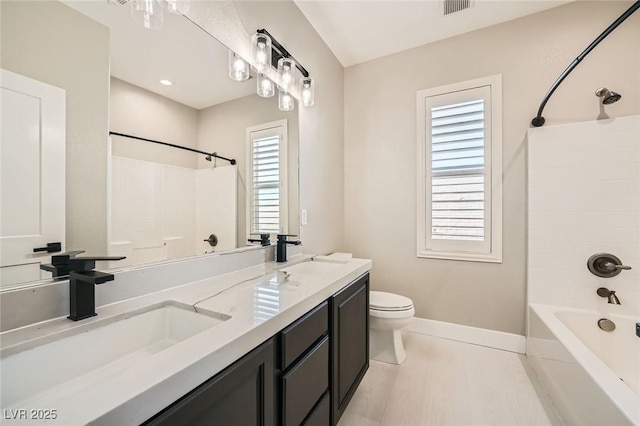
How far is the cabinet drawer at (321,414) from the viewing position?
104 cm

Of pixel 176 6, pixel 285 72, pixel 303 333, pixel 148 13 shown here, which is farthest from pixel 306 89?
pixel 303 333

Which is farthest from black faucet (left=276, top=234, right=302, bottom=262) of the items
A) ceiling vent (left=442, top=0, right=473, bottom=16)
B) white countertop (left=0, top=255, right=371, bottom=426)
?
ceiling vent (left=442, top=0, right=473, bottom=16)

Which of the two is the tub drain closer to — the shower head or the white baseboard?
the white baseboard

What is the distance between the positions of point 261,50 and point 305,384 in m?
1.73

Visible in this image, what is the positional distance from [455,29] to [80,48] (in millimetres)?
2684

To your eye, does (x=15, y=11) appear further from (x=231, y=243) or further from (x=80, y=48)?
(x=231, y=243)

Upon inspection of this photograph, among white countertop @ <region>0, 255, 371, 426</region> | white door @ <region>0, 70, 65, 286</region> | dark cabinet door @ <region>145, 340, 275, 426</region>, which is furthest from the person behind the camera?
white door @ <region>0, 70, 65, 286</region>

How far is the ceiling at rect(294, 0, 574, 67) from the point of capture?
198 cm

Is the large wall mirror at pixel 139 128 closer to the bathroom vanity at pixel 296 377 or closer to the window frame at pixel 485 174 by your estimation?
the bathroom vanity at pixel 296 377

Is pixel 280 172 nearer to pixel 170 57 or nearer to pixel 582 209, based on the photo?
pixel 170 57

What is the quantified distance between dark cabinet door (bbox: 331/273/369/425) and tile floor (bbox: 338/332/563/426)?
0.72 feet

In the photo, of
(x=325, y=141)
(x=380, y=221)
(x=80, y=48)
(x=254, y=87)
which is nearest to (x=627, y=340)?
(x=380, y=221)

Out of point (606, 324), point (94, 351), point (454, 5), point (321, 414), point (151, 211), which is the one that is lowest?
point (321, 414)

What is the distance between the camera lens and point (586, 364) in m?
1.25
